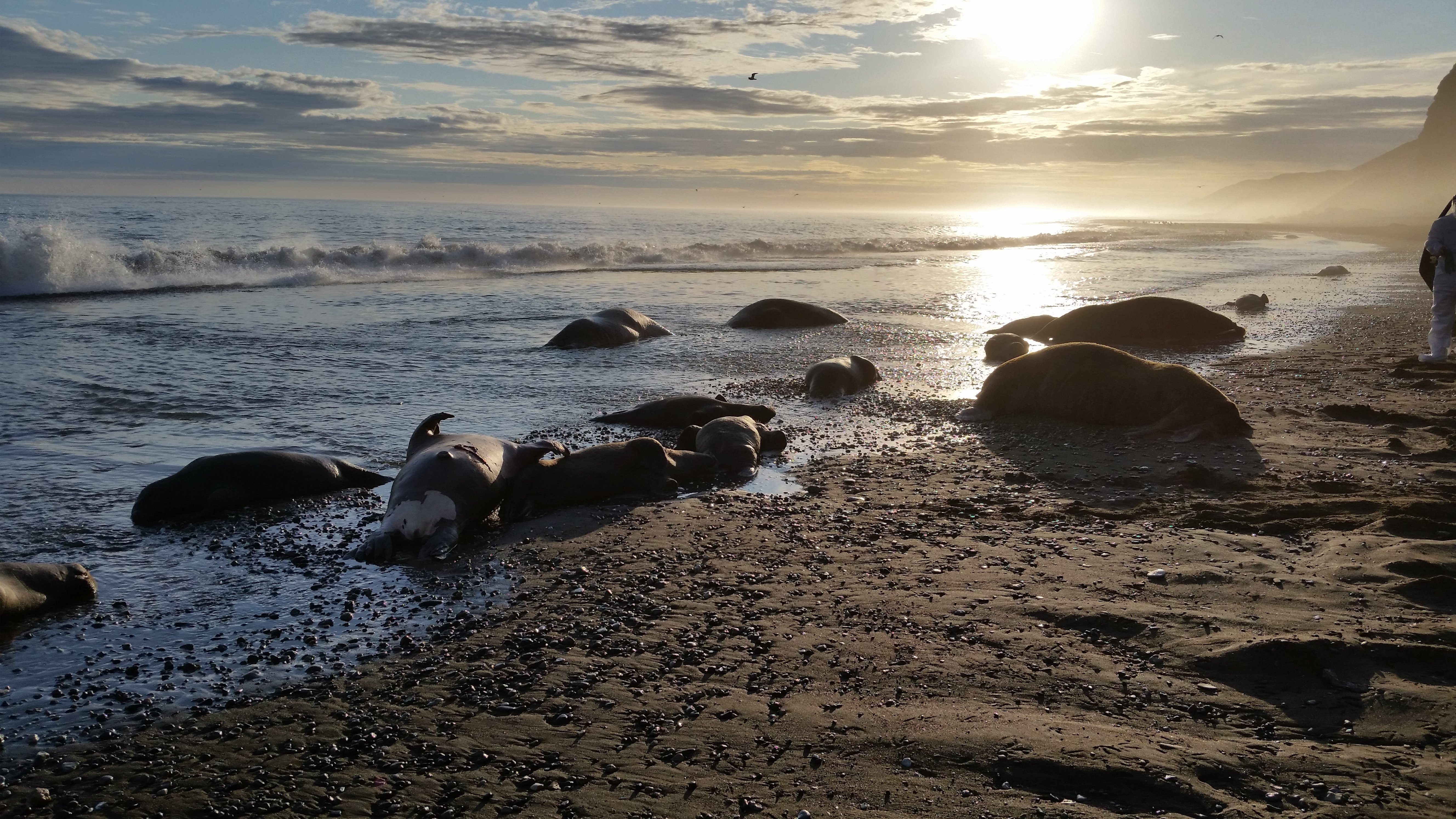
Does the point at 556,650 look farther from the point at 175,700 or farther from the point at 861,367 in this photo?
the point at 861,367

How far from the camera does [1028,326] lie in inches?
666

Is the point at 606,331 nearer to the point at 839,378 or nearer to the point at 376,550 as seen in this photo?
the point at 839,378

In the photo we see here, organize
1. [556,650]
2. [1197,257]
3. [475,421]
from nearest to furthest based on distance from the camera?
[556,650] < [475,421] < [1197,257]

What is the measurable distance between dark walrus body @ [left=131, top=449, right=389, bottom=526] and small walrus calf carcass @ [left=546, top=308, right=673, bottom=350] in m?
7.63

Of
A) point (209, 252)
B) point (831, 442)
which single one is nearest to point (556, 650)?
point (831, 442)

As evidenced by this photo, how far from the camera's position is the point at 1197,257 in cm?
4128

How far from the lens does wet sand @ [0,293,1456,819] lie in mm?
3338

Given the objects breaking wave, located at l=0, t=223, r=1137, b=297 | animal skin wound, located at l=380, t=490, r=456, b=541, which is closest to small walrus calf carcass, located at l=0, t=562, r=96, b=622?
animal skin wound, located at l=380, t=490, r=456, b=541

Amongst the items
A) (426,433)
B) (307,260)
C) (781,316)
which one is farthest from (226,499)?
(307,260)

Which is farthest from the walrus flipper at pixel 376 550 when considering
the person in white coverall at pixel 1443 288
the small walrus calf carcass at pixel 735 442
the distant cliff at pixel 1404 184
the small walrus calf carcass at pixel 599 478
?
the distant cliff at pixel 1404 184

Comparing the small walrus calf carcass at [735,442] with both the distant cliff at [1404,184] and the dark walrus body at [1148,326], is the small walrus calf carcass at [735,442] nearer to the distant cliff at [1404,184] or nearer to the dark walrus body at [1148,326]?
the dark walrus body at [1148,326]

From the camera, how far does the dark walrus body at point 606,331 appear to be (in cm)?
→ 1544

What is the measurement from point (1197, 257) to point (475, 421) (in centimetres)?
3931

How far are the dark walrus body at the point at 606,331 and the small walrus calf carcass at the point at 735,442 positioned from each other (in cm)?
660
